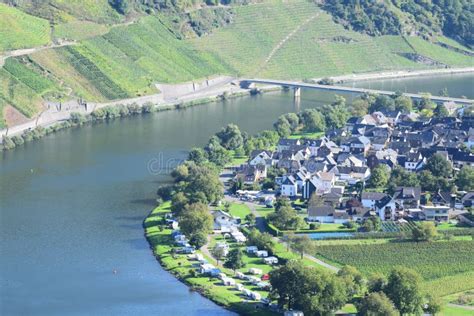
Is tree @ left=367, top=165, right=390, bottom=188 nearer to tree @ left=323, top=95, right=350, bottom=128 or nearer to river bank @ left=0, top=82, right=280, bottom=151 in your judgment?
tree @ left=323, top=95, right=350, bottom=128

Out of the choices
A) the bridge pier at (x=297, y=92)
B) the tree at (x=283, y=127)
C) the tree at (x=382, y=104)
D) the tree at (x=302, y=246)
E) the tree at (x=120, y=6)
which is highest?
the tree at (x=120, y=6)

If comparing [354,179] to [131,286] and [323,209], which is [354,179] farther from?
[131,286]

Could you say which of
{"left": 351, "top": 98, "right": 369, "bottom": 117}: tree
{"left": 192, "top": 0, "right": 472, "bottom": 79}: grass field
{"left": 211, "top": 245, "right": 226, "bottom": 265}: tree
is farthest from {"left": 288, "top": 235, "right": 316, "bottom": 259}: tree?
{"left": 192, "top": 0, "right": 472, "bottom": 79}: grass field

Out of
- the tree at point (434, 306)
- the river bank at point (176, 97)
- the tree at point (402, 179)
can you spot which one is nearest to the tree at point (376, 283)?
the tree at point (434, 306)

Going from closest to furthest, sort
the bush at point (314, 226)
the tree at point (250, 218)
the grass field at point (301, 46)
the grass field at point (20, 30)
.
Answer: the bush at point (314, 226)
the tree at point (250, 218)
the grass field at point (20, 30)
the grass field at point (301, 46)

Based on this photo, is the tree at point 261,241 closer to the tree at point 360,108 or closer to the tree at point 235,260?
the tree at point 235,260

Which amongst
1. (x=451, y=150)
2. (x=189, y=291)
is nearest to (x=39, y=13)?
(x=451, y=150)
